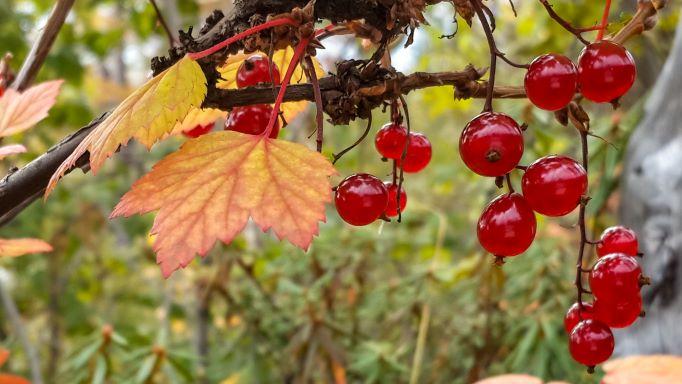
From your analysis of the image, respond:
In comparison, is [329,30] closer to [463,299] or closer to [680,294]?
[680,294]

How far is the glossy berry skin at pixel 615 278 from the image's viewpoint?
0.65 metres

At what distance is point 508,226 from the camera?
61cm

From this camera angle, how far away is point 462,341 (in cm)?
183

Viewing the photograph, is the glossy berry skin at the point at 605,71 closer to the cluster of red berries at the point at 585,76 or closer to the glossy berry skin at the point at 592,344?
the cluster of red berries at the point at 585,76

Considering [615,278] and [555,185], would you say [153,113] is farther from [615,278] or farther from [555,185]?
[615,278]

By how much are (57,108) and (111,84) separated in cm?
148

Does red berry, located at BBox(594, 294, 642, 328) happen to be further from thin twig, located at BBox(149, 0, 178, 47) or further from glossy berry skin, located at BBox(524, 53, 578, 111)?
thin twig, located at BBox(149, 0, 178, 47)

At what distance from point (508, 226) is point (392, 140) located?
18 cm

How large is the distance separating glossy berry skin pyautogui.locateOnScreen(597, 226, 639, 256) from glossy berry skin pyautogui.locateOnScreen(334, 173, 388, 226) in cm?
29

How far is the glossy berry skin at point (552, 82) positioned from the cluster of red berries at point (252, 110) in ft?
0.84

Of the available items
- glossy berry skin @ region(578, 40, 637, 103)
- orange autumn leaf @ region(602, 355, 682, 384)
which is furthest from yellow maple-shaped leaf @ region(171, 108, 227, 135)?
orange autumn leaf @ region(602, 355, 682, 384)

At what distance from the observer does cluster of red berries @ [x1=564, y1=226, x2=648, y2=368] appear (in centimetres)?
66

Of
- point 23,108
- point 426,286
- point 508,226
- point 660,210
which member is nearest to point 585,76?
point 508,226

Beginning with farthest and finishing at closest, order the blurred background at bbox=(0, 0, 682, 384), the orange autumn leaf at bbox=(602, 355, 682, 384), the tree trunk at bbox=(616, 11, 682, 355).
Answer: the blurred background at bbox=(0, 0, 682, 384), the tree trunk at bbox=(616, 11, 682, 355), the orange autumn leaf at bbox=(602, 355, 682, 384)
